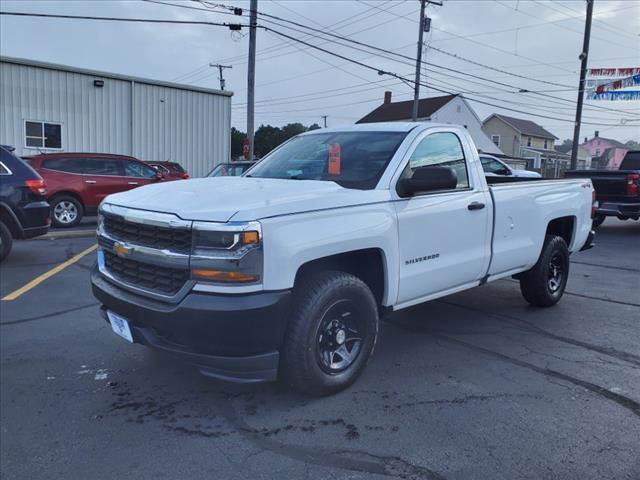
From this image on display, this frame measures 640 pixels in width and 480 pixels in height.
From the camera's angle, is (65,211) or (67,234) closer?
(67,234)

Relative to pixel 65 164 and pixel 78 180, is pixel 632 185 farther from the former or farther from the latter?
pixel 65 164

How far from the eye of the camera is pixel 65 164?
1328 cm

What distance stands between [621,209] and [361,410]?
36.9 ft

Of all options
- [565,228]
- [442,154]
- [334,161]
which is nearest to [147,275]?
[334,161]

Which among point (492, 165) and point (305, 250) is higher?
point (492, 165)

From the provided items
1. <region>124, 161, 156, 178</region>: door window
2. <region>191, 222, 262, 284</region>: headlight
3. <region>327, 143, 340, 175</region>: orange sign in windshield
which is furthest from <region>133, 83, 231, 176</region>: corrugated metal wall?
<region>191, 222, 262, 284</region>: headlight

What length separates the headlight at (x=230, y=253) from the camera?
310cm

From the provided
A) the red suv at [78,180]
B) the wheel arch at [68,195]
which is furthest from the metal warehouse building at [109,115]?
the wheel arch at [68,195]

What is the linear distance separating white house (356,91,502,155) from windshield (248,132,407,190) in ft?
159

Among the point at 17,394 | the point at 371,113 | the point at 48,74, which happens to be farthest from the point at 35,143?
the point at 371,113

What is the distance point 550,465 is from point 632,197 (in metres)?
11.4

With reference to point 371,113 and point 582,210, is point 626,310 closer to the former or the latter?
point 582,210

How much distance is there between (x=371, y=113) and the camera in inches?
2339

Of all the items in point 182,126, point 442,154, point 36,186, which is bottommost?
point 36,186
